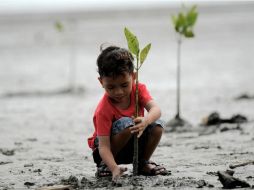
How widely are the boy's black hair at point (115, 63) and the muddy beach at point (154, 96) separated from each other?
0.69 meters

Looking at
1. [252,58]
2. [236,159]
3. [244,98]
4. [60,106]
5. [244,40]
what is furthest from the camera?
[244,40]

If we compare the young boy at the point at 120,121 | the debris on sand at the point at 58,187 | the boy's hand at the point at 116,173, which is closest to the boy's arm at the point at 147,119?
the young boy at the point at 120,121

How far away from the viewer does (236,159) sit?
4.36 m

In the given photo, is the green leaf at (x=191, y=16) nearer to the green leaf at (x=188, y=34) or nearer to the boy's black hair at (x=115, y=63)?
the green leaf at (x=188, y=34)

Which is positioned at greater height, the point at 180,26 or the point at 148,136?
the point at 180,26

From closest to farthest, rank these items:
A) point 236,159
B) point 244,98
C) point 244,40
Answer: point 236,159 → point 244,98 → point 244,40

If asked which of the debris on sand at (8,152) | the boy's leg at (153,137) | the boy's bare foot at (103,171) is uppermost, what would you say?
the boy's leg at (153,137)

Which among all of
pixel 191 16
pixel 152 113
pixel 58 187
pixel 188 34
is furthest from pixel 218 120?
pixel 58 187

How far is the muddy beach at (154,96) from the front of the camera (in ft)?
12.7

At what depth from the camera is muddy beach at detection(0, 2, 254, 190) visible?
3863 millimetres

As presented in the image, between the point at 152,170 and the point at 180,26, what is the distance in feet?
10.6

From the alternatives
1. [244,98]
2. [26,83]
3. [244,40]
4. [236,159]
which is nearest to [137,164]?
[236,159]

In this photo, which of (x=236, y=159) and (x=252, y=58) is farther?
(x=252, y=58)

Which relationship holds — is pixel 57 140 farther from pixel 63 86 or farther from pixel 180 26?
pixel 63 86
